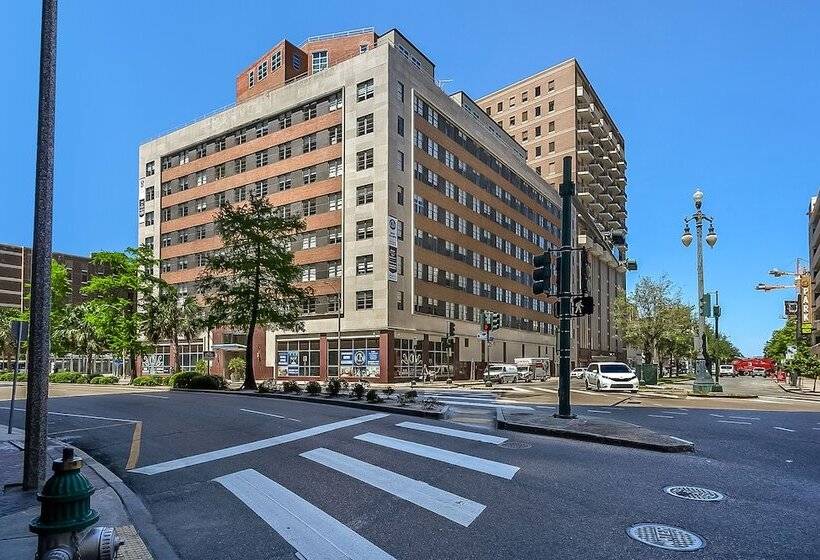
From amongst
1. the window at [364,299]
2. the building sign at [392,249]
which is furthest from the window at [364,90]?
the window at [364,299]

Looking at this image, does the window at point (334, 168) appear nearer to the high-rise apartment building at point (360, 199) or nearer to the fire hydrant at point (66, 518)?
the high-rise apartment building at point (360, 199)

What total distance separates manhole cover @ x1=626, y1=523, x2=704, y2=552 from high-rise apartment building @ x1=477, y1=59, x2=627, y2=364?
254 feet

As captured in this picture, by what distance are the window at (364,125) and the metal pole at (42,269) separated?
138 feet

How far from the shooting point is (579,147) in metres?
87.9

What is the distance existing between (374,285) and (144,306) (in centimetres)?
2151

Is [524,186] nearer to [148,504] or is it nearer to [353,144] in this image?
[353,144]

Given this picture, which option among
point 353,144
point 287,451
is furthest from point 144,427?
point 353,144

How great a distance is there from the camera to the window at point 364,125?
160 ft

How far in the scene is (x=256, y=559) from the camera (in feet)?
17.3

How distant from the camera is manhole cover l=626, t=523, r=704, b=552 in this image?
214 inches

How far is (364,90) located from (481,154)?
17.8 metres

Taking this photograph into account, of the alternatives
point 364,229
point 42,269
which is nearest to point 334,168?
point 364,229

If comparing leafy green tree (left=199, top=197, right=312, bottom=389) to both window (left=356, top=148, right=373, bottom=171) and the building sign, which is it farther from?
window (left=356, top=148, right=373, bottom=171)

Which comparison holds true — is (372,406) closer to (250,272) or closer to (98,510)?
(98,510)
